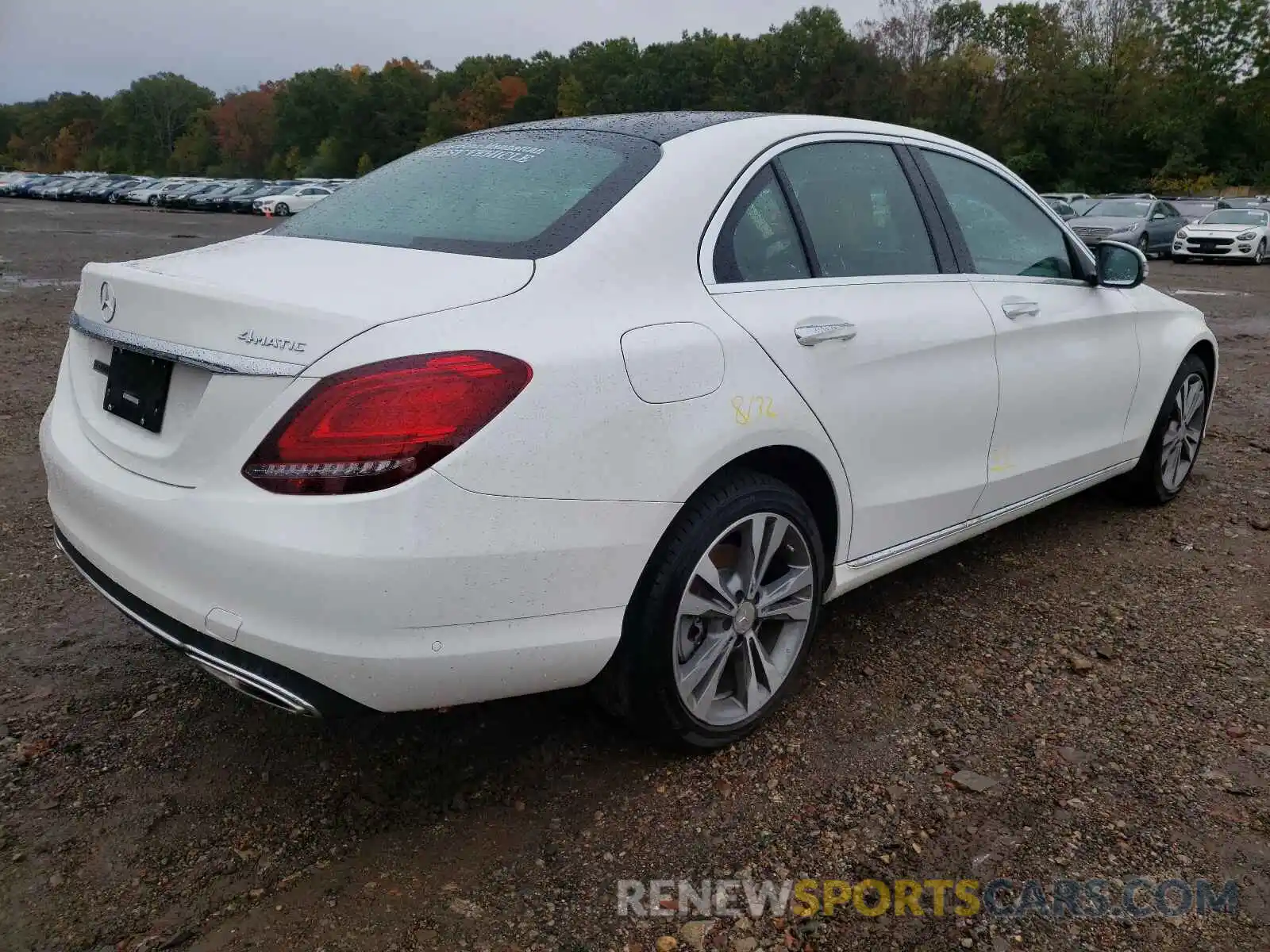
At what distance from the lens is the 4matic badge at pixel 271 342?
201 cm

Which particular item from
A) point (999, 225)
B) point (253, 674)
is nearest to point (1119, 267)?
point (999, 225)

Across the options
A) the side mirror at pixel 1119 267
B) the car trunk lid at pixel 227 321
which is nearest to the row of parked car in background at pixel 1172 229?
the side mirror at pixel 1119 267

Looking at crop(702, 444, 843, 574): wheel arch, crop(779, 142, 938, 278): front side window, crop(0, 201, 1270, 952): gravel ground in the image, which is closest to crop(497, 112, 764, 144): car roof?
crop(779, 142, 938, 278): front side window

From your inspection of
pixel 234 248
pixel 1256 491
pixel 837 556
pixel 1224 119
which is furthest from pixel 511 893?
pixel 1224 119

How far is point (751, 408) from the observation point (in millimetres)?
2457

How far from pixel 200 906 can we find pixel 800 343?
1.89 metres

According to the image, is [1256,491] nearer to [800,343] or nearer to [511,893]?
[800,343]

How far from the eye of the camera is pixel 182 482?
2.15 meters

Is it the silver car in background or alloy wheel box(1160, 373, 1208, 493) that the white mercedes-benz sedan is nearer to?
alloy wheel box(1160, 373, 1208, 493)

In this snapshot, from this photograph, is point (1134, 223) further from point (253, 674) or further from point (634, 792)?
point (253, 674)

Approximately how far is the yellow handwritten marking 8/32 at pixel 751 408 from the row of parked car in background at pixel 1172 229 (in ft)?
62.0

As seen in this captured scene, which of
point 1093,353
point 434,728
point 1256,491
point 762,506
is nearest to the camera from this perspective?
point 762,506

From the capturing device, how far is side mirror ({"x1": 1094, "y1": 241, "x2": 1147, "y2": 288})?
396cm
